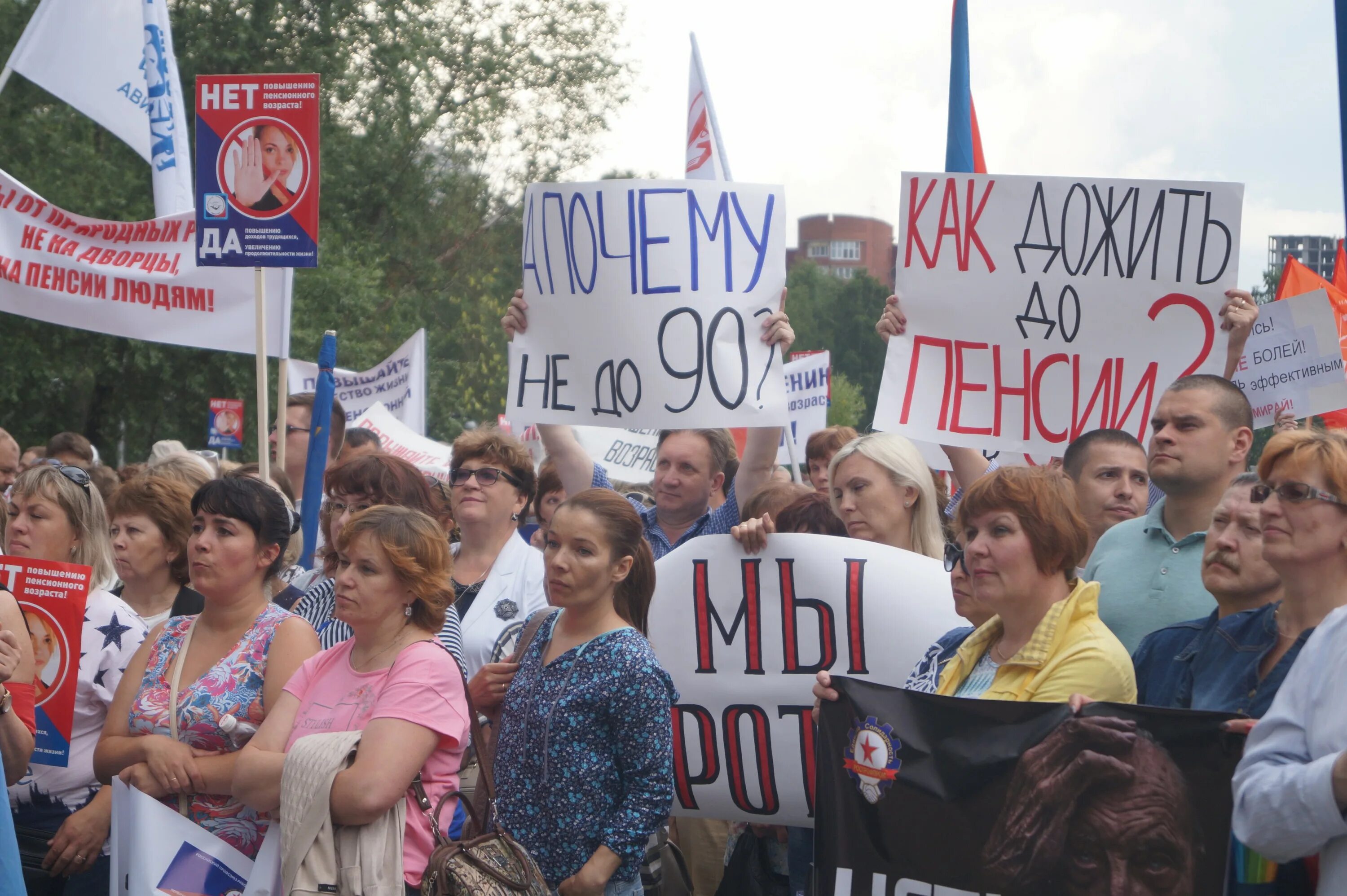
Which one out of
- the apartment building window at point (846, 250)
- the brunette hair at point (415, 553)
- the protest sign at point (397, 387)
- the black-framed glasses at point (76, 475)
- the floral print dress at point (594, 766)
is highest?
the apartment building window at point (846, 250)

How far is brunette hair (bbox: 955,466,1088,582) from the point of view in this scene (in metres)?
3.26

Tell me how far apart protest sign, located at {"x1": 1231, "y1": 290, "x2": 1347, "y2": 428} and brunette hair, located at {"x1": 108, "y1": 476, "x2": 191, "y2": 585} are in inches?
201

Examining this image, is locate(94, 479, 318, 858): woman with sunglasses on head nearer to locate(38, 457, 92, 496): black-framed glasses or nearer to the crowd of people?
the crowd of people

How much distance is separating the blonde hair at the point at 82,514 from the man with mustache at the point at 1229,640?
3.36 meters

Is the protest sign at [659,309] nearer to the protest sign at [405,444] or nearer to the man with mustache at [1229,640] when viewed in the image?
A: the man with mustache at [1229,640]

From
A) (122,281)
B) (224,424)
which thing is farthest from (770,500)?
(224,424)

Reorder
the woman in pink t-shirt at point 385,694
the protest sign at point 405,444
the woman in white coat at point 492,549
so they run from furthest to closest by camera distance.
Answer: the protest sign at point 405,444, the woman in white coat at point 492,549, the woman in pink t-shirt at point 385,694

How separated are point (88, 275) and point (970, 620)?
5.82 metres

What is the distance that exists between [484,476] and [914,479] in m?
1.46

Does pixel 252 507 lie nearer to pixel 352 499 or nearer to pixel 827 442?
pixel 352 499

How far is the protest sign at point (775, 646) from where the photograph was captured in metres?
4.08

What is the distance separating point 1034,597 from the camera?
3248 millimetres

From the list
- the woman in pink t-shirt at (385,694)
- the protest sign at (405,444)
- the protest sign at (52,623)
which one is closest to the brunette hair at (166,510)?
the protest sign at (52,623)

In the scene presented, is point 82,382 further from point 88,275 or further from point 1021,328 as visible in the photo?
point 1021,328
